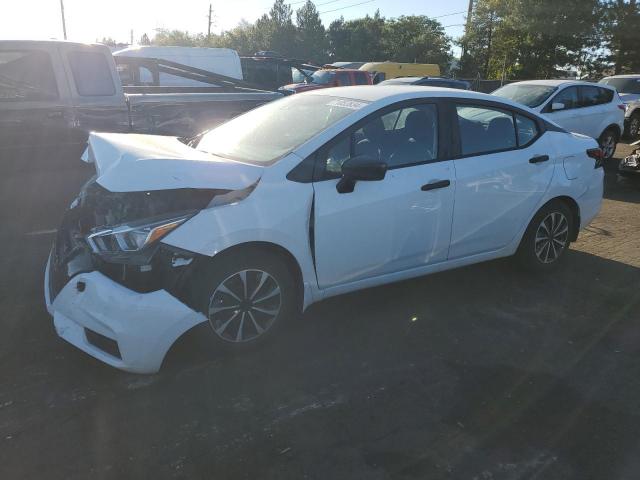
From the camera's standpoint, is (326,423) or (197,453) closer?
(197,453)

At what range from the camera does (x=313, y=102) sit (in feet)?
13.8

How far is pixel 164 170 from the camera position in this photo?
319 centimetres

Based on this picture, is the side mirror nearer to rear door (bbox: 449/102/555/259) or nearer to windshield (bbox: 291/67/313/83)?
rear door (bbox: 449/102/555/259)

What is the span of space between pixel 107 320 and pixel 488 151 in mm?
3029

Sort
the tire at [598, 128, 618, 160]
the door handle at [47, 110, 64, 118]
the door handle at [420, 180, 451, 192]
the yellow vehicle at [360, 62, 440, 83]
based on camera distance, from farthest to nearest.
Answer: the yellow vehicle at [360, 62, 440, 83]
the tire at [598, 128, 618, 160]
the door handle at [47, 110, 64, 118]
the door handle at [420, 180, 451, 192]

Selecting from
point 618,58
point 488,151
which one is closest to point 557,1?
point 618,58

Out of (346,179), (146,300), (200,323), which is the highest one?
(346,179)

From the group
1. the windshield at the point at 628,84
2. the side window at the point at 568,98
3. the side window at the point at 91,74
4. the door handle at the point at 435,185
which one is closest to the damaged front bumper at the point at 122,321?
the door handle at the point at 435,185

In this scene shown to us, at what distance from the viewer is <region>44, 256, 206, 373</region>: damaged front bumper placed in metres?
2.90

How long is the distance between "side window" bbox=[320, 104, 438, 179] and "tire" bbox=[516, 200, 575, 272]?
1.36m

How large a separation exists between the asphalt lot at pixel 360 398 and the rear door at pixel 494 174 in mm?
556

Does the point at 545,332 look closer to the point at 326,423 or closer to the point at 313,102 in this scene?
the point at 326,423

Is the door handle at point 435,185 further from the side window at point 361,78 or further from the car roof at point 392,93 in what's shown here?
the side window at point 361,78

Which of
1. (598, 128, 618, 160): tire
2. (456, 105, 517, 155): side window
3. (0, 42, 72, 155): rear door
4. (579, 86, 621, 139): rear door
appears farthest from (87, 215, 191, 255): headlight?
(598, 128, 618, 160): tire
